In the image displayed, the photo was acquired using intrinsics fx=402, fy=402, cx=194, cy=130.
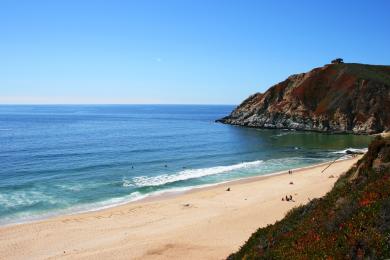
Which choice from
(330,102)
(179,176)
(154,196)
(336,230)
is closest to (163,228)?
(154,196)

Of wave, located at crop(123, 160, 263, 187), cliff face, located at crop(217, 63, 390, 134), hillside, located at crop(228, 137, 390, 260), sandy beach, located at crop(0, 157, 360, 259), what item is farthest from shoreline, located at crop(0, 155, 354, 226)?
cliff face, located at crop(217, 63, 390, 134)

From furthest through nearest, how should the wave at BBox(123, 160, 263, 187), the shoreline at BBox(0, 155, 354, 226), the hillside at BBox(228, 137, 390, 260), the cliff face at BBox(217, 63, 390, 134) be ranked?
the cliff face at BBox(217, 63, 390, 134)
the wave at BBox(123, 160, 263, 187)
the shoreline at BBox(0, 155, 354, 226)
the hillside at BBox(228, 137, 390, 260)

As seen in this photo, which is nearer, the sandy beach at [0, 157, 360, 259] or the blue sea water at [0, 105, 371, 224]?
the sandy beach at [0, 157, 360, 259]

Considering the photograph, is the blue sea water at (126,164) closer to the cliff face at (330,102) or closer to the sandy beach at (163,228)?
the sandy beach at (163,228)

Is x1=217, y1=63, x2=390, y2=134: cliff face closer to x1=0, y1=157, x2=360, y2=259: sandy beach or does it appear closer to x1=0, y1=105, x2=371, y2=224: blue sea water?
x1=0, y1=105, x2=371, y2=224: blue sea water

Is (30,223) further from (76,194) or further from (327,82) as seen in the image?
(327,82)

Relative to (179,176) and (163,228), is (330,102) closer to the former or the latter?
(179,176)
